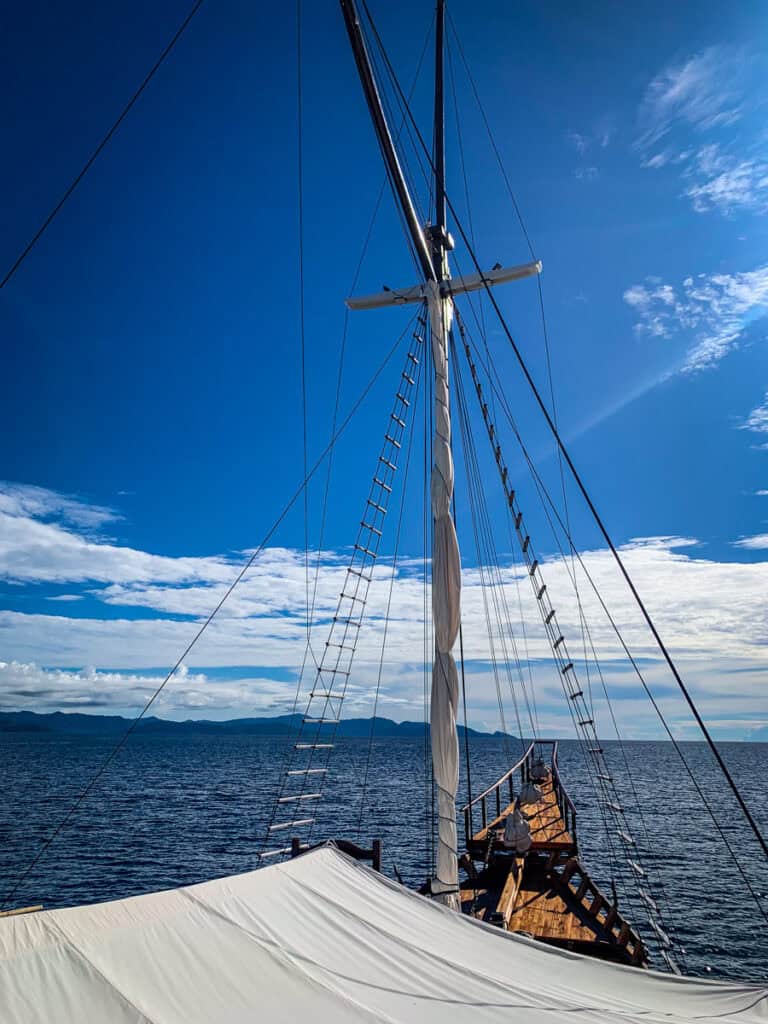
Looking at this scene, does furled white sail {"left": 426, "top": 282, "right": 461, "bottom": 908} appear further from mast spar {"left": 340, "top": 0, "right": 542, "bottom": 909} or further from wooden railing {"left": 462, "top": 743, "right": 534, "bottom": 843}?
wooden railing {"left": 462, "top": 743, "right": 534, "bottom": 843}

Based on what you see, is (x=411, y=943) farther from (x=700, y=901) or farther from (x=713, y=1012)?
(x=700, y=901)

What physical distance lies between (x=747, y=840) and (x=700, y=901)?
18.8m

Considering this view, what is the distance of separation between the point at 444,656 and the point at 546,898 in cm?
1092

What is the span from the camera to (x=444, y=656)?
11648 millimetres

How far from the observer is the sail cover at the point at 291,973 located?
5.25m

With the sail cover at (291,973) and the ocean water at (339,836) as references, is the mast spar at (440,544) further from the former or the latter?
the ocean water at (339,836)

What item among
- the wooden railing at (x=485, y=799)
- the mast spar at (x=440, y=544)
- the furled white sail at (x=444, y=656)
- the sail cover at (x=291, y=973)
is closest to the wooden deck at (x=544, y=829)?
the wooden railing at (x=485, y=799)

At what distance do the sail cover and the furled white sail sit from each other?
12.4 ft

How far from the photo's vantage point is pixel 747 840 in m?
44.8

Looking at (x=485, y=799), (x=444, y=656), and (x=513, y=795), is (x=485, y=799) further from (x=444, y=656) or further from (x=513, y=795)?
(x=444, y=656)

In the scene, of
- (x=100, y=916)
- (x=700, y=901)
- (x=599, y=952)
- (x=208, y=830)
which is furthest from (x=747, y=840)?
(x=100, y=916)

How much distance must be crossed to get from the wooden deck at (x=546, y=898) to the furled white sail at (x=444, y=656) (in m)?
2.91

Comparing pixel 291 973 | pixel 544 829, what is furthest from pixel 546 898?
pixel 291 973

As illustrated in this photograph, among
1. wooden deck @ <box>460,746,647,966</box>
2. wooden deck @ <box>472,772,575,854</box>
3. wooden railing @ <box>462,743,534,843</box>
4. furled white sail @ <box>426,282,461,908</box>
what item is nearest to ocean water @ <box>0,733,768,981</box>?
wooden railing @ <box>462,743,534,843</box>
